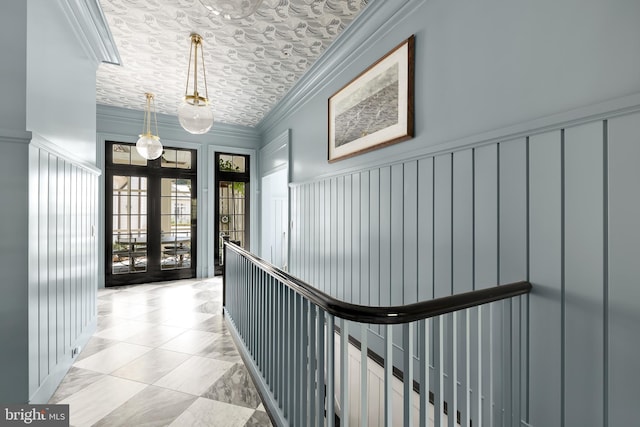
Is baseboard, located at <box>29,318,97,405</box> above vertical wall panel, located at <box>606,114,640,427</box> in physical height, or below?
below

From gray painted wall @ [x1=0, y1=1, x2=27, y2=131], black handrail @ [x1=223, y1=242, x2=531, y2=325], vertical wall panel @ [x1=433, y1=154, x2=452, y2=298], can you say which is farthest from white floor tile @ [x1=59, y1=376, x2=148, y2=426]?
vertical wall panel @ [x1=433, y1=154, x2=452, y2=298]

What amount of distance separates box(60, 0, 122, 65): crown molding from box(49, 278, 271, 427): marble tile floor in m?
2.68

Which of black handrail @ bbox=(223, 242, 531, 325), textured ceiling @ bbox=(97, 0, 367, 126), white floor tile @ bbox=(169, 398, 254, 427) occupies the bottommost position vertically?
white floor tile @ bbox=(169, 398, 254, 427)

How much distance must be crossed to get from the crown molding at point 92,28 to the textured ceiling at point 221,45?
67mm

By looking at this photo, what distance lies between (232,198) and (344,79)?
3759 millimetres

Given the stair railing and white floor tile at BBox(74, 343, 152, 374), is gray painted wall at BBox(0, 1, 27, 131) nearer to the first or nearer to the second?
the stair railing

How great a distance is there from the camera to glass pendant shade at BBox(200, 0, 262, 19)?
102 centimetres

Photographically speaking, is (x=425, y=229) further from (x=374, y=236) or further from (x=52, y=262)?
(x=52, y=262)

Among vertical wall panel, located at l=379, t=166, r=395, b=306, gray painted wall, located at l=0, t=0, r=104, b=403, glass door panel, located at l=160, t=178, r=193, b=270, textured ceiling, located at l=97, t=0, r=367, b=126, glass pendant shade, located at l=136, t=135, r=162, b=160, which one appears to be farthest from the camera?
glass door panel, located at l=160, t=178, r=193, b=270

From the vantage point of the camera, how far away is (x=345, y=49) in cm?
282

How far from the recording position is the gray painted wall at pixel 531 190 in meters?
1.14

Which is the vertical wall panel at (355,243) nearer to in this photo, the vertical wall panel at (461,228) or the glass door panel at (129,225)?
the vertical wall panel at (461,228)

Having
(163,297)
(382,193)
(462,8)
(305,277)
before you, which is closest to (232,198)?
(163,297)

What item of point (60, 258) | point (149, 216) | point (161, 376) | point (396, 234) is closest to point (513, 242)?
point (396, 234)
